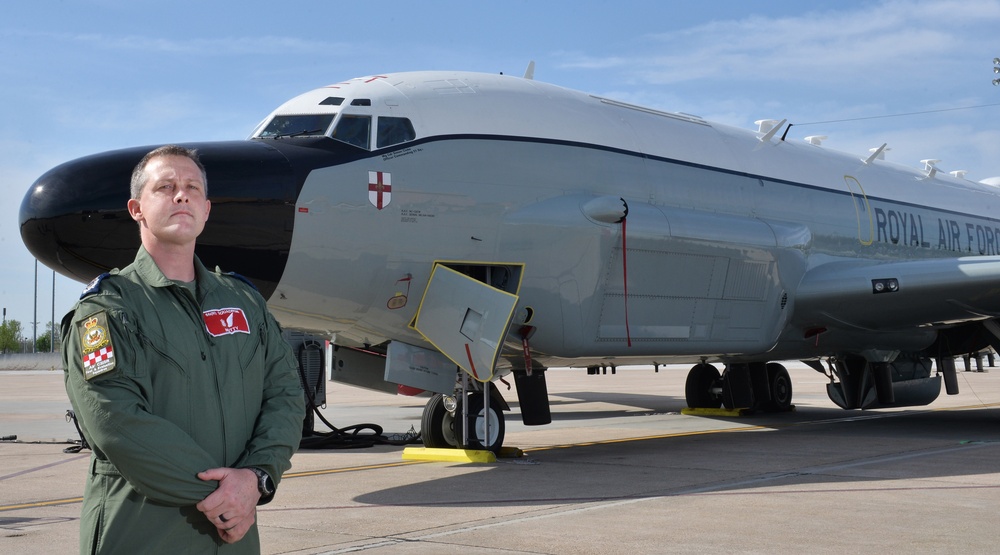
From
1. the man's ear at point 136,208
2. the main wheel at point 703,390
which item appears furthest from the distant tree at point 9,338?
the man's ear at point 136,208

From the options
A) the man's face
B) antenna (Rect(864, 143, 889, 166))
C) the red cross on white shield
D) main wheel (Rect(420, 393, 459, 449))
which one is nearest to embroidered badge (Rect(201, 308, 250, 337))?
the man's face

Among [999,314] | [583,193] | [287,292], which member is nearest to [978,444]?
[999,314]

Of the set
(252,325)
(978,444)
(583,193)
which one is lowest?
(978,444)

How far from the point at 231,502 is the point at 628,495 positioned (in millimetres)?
5922

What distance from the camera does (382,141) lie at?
989cm

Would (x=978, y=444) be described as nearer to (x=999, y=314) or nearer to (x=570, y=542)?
(x=999, y=314)

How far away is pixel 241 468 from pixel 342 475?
7.31 meters

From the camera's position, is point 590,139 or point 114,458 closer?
point 114,458

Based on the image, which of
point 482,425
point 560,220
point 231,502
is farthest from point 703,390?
point 231,502

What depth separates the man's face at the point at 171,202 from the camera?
3031mm

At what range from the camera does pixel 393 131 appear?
1001 centimetres

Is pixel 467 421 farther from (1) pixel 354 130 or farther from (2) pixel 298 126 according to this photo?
(2) pixel 298 126

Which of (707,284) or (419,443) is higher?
(707,284)

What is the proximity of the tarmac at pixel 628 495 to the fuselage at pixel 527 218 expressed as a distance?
1.44 metres
